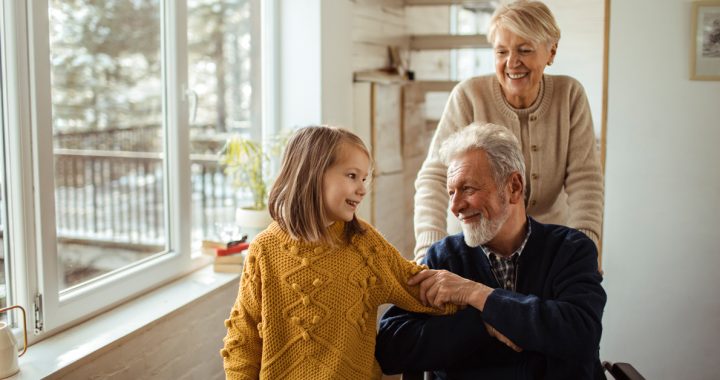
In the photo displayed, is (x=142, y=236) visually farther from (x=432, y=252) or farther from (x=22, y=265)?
(x=432, y=252)

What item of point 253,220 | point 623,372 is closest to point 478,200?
point 623,372

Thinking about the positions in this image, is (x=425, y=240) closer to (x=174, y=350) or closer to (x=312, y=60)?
(x=174, y=350)

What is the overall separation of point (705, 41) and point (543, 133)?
52.1 inches

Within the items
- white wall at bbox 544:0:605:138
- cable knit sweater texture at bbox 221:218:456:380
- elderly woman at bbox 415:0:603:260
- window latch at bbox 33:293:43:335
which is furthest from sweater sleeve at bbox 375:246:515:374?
white wall at bbox 544:0:605:138

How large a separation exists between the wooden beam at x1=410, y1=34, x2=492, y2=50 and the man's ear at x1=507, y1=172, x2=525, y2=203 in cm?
246

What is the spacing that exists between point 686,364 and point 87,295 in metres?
2.58

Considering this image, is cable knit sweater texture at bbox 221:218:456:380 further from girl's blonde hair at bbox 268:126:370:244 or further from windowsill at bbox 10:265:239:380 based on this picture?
windowsill at bbox 10:265:239:380

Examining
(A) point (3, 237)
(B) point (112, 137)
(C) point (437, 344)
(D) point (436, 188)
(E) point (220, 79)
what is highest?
(E) point (220, 79)

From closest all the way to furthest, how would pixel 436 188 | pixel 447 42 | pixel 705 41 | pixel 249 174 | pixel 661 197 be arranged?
pixel 436 188 → pixel 249 174 → pixel 705 41 → pixel 661 197 → pixel 447 42

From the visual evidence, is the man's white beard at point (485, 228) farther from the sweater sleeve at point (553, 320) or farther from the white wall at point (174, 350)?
the white wall at point (174, 350)

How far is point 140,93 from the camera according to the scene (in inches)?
122

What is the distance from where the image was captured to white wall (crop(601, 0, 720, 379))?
3285 mm

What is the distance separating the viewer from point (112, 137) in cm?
333

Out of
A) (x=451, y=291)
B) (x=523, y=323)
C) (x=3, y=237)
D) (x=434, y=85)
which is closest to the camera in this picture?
(x=523, y=323)
